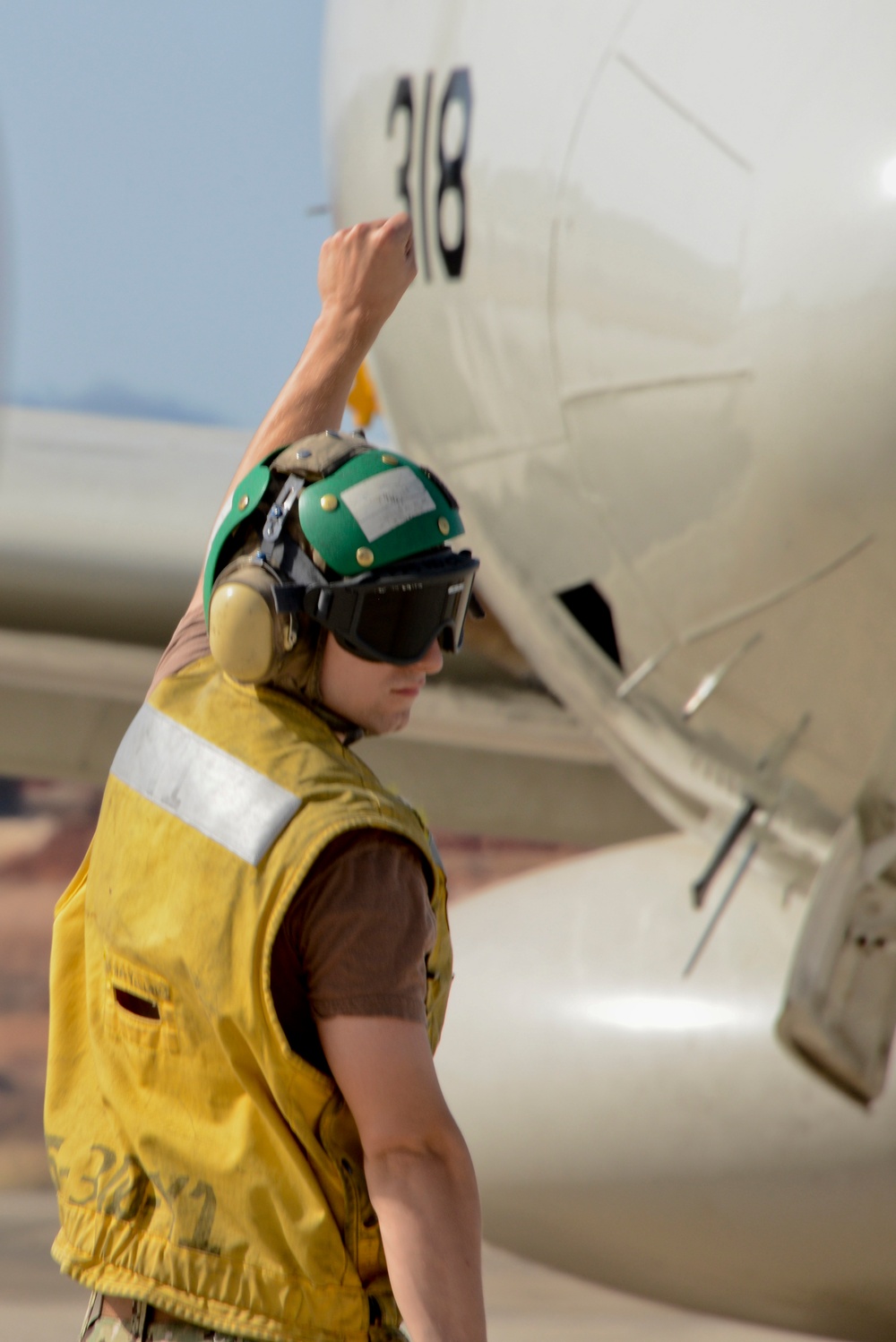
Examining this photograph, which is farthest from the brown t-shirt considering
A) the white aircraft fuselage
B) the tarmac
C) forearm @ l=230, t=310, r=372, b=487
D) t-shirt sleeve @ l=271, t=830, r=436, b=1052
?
the tarmac

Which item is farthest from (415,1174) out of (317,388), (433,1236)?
(317,388)

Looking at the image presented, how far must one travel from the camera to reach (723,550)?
2447 millimetres

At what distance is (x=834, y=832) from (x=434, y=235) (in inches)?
45.5

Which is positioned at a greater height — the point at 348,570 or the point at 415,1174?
the point at 348,570

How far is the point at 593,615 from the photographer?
2828 mm

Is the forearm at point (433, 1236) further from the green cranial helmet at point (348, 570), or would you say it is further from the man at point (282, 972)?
the green cranial helmet at point (348, 570)

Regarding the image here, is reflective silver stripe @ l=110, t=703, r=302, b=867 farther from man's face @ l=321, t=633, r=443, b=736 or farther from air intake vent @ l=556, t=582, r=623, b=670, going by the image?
air intake vent @ l=556, t=582, r=623, b=670

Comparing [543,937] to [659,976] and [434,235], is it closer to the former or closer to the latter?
[659,976]

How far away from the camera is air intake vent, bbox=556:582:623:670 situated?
2781mm

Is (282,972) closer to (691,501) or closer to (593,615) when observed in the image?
(691,501)

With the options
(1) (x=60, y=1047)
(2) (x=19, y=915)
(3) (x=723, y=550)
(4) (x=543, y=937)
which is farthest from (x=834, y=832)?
(2) (x=19, y=915)

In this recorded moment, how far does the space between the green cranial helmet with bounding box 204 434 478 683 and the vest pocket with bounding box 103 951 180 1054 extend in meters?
0.23

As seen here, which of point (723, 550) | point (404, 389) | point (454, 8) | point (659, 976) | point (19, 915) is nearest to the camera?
point (723, 550)

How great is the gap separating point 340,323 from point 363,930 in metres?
0.74
